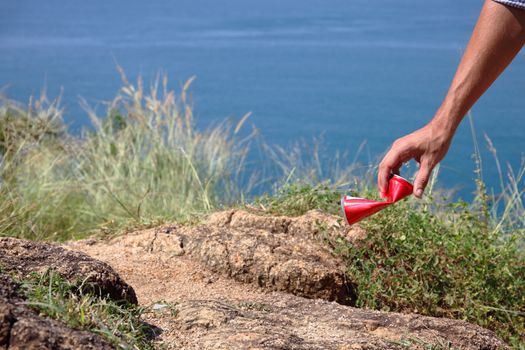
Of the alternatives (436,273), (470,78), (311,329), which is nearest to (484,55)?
(470,78)

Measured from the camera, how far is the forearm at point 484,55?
193 cm

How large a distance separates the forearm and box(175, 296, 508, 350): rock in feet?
1.89

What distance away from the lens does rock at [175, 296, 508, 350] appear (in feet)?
6.34

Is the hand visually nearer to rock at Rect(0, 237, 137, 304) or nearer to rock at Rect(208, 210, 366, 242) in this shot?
rock at Rect(0, 237, 137, 304)

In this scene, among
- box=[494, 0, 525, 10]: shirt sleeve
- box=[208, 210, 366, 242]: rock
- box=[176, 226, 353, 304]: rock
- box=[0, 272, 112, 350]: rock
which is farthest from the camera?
box=[208, 210, 366, 242]: rock

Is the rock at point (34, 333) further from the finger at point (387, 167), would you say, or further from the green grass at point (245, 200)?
the green grass at point (245, 200)

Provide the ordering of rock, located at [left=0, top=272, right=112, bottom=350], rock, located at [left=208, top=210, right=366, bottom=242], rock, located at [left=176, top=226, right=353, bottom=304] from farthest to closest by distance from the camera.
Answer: rock, located at [left=208, top=210, right=366, bottom=242], rock, located at [left=176, top=226, right=353, bottom=304], rock, located at [left=0, top=272, right=112, bottom=350]

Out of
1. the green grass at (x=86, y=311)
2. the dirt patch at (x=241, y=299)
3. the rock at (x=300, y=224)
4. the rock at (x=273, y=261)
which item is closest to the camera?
the green grass at (x=86, y=311)

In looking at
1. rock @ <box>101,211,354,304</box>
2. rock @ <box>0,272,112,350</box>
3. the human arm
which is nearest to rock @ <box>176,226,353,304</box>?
rock @ <box>101,211,354,304</box>

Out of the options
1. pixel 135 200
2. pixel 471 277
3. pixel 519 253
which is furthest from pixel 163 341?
pixel 135 200

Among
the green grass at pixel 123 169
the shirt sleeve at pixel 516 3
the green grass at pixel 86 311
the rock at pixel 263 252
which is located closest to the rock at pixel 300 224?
the rock at pixel 263 252

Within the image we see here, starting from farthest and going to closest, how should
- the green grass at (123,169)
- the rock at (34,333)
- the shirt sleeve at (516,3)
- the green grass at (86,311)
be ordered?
the green grass at (123,169) < the shirt sleeve at (516,3) < the green grass at (86,311) < the rock at (34,333)

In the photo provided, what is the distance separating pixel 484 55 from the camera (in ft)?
6.42

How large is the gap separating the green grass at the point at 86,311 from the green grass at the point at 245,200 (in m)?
1.09
